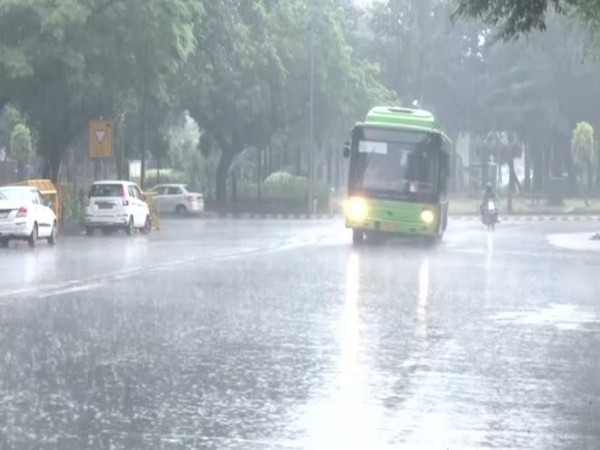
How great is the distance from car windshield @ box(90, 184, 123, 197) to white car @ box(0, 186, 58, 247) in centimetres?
782

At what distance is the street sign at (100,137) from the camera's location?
51406 millimetres

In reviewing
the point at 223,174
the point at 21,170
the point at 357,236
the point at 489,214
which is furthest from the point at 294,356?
the point at 223,174

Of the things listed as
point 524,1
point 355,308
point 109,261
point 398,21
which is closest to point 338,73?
point 398,21

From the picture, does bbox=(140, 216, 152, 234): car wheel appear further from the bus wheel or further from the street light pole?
the street light pole

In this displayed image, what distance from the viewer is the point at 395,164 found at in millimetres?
41281

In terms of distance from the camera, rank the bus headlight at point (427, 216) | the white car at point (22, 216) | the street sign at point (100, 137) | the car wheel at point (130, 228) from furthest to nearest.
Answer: the street sign at point (100, 137)
the car wheel at point (130, 228)
the bus headlight at point (427, 216)
the white car at point (22, 216)

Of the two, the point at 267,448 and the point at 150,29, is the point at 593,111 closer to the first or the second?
the point at 150,29

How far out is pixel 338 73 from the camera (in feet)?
260

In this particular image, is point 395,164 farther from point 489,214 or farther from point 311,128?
point 311,128

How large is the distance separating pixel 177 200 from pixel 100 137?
23.0 m

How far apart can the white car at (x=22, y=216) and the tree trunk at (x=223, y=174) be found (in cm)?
3646

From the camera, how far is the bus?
41.1 metres

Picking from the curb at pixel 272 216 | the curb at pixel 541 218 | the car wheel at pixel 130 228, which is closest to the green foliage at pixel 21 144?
the curb at pixel 272 216

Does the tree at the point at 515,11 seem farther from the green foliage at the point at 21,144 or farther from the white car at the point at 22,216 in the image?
the green foliage at the point at 21,144
